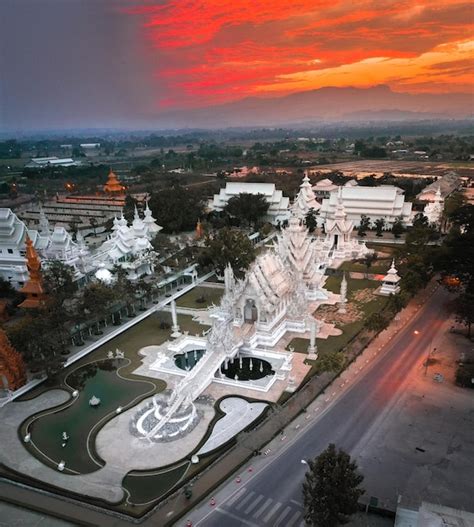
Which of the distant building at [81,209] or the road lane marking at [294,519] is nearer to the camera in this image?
the road lane marking at [294,519]

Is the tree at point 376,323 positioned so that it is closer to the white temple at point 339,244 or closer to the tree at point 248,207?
the white temple at point 339,244

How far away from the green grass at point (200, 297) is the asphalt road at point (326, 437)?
1821 centimetres

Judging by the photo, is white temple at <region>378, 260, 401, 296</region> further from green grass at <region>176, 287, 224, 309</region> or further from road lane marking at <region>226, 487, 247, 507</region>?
road lane marking at <region>226, 487, 247, 507</region>

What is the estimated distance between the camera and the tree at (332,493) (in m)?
17.4

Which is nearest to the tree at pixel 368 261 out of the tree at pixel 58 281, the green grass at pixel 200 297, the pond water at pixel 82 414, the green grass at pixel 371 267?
the green grass at pixel 371 267

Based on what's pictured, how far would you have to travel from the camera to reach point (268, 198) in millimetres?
77750

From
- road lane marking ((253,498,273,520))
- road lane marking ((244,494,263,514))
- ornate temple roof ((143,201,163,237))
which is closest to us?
road lane marking ((253,498,273,520))

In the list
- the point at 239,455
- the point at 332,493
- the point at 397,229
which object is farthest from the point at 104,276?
the point at 397,229

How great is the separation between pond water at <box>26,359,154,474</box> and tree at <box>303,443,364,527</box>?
1219cm

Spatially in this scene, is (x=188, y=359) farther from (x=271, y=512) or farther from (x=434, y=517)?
(x=434, y=517)

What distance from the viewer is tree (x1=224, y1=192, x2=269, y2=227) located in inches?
2820

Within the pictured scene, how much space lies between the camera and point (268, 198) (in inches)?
3061

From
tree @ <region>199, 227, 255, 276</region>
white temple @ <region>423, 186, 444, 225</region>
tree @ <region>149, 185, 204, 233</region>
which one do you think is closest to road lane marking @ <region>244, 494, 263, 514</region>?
tree @ <region>199, 227, 255, 276</region>

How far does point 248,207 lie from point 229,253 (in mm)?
24847
